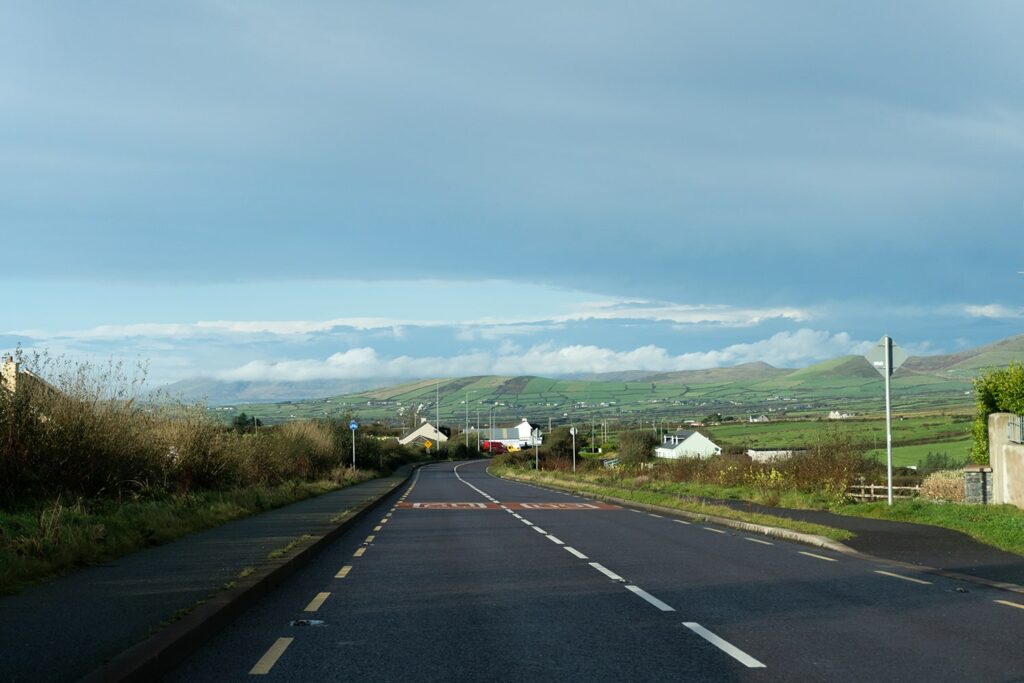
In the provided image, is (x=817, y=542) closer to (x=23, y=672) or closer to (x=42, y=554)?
A: (x=42, y=554)

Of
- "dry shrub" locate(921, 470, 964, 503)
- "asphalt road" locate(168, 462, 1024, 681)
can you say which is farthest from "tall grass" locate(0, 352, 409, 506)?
"dry shrub" locate(921, 470, 964, 503)

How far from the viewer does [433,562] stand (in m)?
15.5

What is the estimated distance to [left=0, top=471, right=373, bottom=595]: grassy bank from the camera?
39.4ft

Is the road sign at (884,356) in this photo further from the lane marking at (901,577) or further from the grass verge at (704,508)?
the lane marking at (901,577)

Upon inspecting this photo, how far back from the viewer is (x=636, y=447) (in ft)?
355

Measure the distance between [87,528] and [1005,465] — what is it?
2002cm

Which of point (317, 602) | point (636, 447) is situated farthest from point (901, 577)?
point (636, 447)

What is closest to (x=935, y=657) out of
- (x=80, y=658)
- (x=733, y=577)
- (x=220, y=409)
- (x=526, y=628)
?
(x=526, y=628)

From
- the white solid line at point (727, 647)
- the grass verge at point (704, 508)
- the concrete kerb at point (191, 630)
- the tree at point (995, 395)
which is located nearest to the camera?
the concrete kerb at point (191, 630)

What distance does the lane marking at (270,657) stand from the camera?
750 centimetres

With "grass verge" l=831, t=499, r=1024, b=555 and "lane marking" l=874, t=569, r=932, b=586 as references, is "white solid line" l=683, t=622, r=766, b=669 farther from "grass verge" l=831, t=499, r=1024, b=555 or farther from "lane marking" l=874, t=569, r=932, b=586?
"grass verge" l=831, t=499, r=1024, b=555

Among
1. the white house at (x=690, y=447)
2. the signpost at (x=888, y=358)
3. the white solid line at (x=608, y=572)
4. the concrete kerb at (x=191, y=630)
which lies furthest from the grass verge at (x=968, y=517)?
the white house at (x=690, y=447)

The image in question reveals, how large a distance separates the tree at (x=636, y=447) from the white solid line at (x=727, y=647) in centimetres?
→ 8855

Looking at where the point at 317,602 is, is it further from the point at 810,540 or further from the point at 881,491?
the point at 881,491
